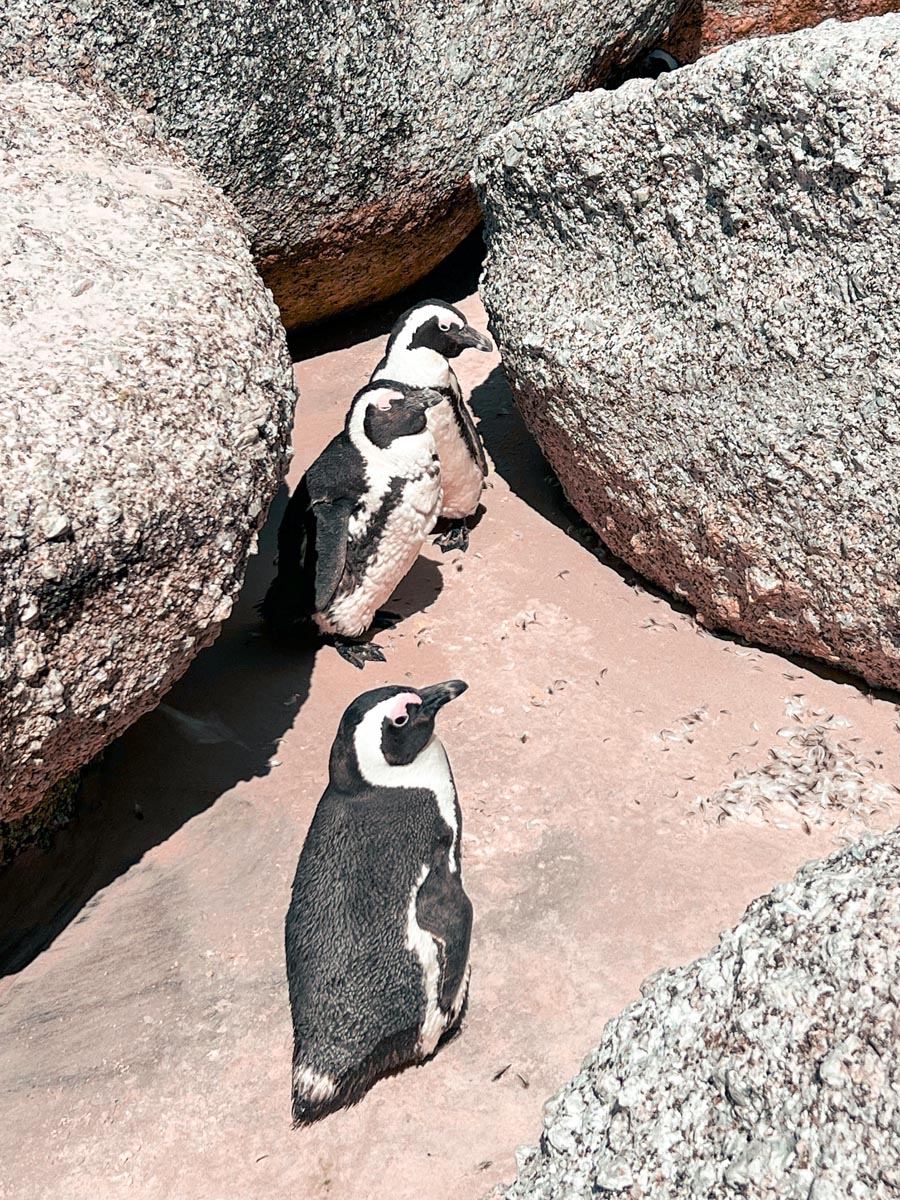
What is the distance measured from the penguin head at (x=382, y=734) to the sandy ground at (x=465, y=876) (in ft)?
1.52

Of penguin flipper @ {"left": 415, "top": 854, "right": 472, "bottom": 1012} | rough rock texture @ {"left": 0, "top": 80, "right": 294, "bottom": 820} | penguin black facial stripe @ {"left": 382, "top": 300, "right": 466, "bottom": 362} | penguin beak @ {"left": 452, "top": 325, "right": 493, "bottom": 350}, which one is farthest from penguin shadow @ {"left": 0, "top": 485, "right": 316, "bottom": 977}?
penguin beak @ {"left": 452, "top": 325, "right": 493, "bottom": 350}

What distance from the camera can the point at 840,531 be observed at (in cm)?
335

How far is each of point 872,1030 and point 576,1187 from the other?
0.48m

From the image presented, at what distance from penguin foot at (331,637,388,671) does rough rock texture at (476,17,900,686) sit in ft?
2.99

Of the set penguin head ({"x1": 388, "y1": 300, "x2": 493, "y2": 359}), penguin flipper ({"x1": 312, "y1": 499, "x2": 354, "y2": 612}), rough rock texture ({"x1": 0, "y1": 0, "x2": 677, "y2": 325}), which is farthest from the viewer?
penguin head ({"x1": 388, "y1": 300, "x2": 493, "y2": 359})

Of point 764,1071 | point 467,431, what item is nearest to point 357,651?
point 467,431

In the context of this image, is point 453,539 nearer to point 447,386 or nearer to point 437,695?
point 447,386

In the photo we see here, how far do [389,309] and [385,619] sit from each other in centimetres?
234

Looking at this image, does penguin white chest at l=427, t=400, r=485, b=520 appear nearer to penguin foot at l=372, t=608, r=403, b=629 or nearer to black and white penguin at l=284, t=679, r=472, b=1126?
penguin foot at l=372, t=608, r=403, b=629

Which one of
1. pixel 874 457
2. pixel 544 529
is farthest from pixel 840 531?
pixel 544 529

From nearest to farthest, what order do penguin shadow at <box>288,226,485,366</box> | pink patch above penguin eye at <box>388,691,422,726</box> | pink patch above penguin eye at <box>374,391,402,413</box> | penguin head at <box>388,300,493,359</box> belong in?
pink patch above penguin eye at <box>388,691,422,726</box>, pink patch above penguin eye at <box>374,391,402,413</box>, penguin head at <box>388,300,493,359</box>, penguin shadow at <box>288,226,485,366</box>

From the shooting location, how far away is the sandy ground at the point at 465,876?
99.7 inches

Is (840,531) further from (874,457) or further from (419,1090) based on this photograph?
(419,1090)

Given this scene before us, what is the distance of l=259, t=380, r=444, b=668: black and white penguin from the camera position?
13.1 ft
